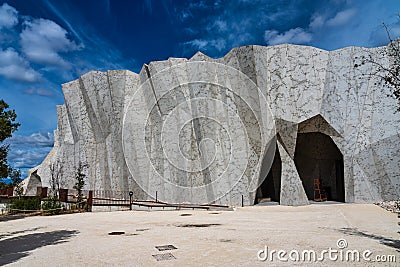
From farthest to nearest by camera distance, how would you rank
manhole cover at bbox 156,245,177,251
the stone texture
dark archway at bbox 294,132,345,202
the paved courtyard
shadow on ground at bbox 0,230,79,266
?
dark archway at bbox 294,132,345,202 < the stone texture < manhole cover at bbox 156,245,177,251 < shadow on ground at bbox 0,230,79,266 < the paved courtyard

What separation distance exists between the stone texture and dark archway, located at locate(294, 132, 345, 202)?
3711mm

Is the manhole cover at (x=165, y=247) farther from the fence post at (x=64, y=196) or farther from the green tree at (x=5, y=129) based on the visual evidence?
the fence post at (x=64, y=196)

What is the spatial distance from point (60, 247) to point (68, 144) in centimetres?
2142

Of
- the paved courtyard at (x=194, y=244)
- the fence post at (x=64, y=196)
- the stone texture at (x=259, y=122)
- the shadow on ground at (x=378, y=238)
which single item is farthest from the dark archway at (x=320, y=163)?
the fence post at (x=64, y=196)

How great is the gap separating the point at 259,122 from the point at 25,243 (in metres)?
12.7

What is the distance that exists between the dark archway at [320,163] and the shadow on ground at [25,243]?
55.1 feet

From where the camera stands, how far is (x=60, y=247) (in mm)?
6238

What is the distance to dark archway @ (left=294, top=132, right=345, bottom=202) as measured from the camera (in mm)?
20219

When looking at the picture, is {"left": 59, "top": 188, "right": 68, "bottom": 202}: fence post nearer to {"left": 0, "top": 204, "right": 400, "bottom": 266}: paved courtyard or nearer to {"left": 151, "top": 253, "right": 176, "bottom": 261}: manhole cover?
{"left": 0, "top": 204, "right": 400, "bottom": 266}: paved courtyard

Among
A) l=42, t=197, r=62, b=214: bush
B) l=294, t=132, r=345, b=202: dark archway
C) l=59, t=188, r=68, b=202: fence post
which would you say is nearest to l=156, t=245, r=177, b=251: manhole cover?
l=42, t=197, r=62, b=214: bush

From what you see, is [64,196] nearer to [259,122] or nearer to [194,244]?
[259,122]

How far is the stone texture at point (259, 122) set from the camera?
16.2 meters

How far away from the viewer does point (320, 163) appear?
20.8 meters

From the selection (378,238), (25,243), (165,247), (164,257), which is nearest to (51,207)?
(25,243)
